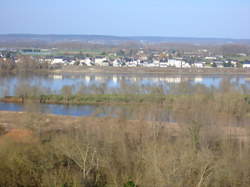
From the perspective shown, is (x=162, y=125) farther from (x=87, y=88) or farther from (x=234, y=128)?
(x=87, y=88)

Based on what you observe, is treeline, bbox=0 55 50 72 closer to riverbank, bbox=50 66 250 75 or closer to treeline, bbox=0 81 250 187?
riverbank, bbox=50 66 250 75

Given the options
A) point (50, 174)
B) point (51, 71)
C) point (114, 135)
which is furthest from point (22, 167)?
point (51, 71)

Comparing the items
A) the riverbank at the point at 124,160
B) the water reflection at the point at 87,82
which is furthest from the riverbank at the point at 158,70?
the riverbank at the point at 124,160

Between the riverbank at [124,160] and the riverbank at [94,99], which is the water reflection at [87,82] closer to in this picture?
the riverbank at [94,99]

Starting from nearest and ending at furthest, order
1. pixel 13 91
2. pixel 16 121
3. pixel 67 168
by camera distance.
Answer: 1. pixel 67 168
2. pixel 16 121
3. pixel 13 91

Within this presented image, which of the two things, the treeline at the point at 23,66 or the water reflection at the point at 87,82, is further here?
the treeline at the point at 23,66

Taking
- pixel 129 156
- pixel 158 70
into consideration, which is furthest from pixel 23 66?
pixel 129 156

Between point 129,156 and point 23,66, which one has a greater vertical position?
point 23,66

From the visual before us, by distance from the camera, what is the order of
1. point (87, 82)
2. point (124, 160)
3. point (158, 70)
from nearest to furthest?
point (124, 160) → point (87, 82) → point (158, 70)

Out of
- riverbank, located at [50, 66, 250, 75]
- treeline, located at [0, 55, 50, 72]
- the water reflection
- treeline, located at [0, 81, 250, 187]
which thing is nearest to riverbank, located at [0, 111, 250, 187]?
treeline, located at [0, 81, 250, 187]

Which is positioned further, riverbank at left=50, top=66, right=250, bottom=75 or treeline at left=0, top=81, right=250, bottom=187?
riverbank at left=50, top=66, right=250, bottom=75

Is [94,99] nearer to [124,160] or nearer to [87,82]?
[87,82]
